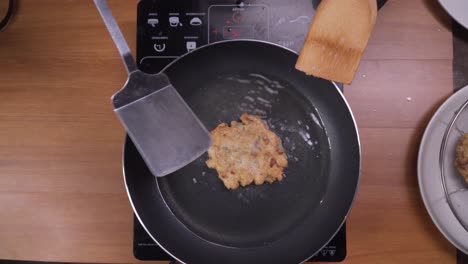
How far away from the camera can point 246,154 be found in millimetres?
764

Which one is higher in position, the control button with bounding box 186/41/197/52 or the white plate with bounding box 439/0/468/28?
the white plate with bounding box 439/0/468/28

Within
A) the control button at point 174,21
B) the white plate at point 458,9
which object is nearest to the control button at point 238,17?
the control button at point 174,21

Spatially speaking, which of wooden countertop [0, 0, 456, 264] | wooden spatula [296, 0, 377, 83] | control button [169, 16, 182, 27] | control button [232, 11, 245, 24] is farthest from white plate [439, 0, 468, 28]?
control button [169, 16, 182, 27]

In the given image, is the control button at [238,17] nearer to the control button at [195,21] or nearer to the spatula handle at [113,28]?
the control button at [195,21]

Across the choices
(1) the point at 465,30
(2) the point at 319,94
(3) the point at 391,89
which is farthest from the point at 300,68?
(1) the point at 465,30

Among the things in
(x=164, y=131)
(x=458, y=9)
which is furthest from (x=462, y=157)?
(x=164, y=131)

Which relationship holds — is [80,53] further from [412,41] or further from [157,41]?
[412,41]

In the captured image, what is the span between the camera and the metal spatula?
64cm

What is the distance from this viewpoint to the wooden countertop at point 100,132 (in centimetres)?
77

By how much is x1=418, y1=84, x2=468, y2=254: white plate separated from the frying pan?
123 mm

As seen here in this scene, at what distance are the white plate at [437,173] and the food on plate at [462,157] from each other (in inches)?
1.2

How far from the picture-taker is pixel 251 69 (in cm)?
77

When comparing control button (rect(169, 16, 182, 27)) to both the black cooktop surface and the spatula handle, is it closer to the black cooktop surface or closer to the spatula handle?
the black cooktop surface

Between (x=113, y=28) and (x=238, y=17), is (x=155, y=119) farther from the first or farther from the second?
(x=238, y=17)
